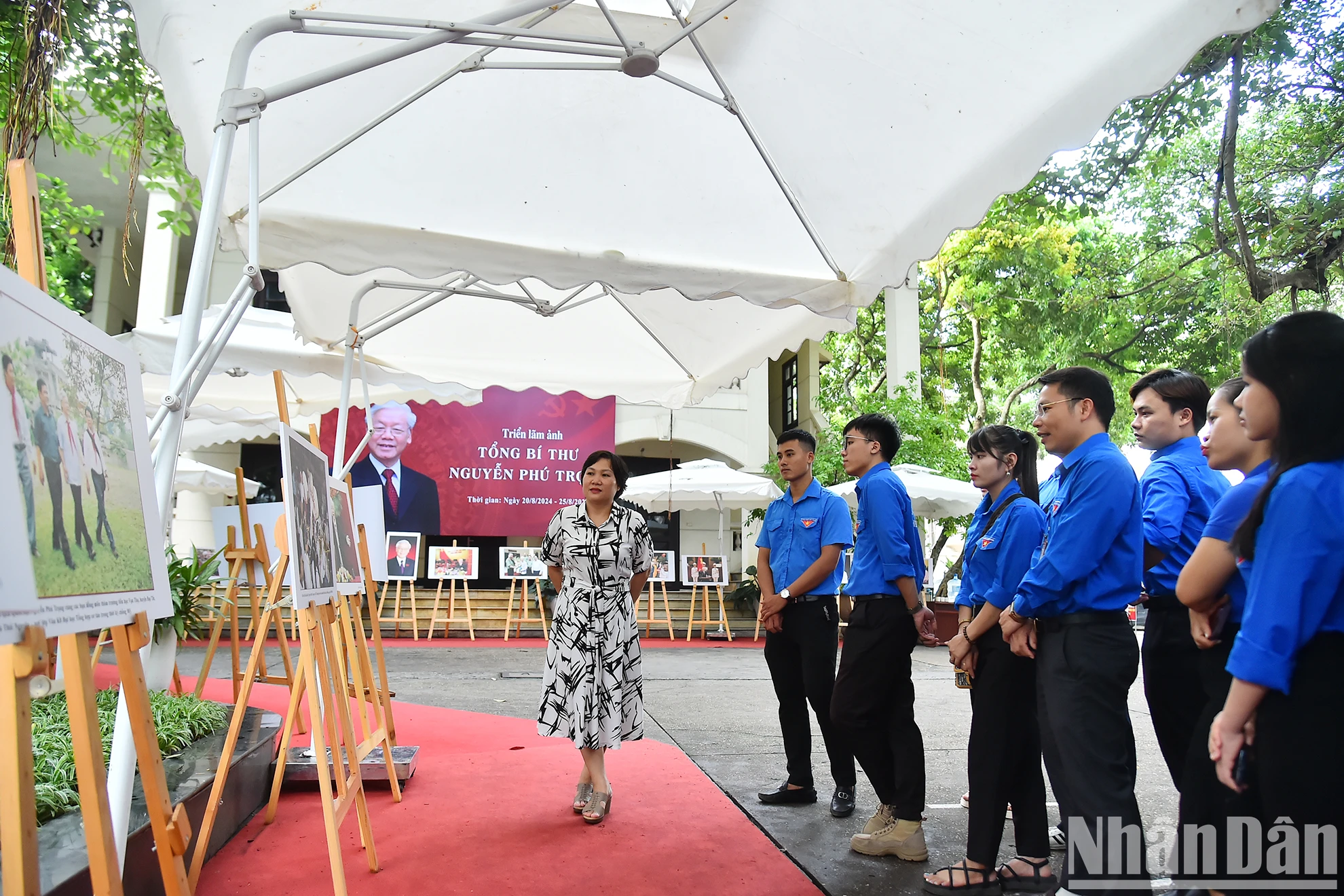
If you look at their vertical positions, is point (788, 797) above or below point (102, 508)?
below

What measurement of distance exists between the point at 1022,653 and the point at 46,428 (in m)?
2.67

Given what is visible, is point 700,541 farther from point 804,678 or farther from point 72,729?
point 72,729

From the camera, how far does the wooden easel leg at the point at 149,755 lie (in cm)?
185

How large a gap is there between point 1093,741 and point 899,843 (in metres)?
1.14

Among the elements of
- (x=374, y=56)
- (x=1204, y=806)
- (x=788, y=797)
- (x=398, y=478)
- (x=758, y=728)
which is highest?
(x=374, y=56)

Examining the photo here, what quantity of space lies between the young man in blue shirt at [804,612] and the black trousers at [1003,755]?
0.96m

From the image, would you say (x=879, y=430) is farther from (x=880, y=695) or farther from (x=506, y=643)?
(x=506, y=643)

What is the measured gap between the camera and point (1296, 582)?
1.71 m

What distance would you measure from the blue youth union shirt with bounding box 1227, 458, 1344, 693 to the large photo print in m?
2.17

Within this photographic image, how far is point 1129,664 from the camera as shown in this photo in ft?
9.00

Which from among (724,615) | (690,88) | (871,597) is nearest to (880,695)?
(871,597)

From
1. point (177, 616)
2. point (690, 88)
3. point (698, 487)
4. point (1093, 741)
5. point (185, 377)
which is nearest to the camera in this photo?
point (185, 377)

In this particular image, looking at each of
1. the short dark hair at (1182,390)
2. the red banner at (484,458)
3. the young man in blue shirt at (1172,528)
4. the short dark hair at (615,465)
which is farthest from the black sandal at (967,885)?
the red banner at (484,458)

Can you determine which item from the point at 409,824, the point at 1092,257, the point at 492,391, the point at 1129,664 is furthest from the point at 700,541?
the point at 1129,664
